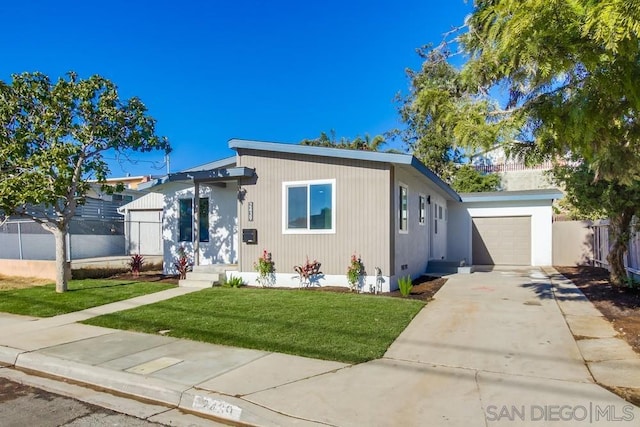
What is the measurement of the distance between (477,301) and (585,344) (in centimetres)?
319

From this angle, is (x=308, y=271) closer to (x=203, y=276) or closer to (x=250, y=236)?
(x=250, y=236)

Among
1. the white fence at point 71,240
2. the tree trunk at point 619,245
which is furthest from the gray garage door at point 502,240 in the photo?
the white fence at point 71,240

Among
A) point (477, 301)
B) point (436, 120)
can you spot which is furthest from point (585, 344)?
point (436, 120)

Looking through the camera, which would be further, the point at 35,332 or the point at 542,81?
the point at 35,332

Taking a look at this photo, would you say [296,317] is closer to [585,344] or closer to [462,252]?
[585,344]

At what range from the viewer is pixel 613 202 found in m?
10.0

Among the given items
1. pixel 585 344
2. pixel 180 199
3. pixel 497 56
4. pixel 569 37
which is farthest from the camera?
pixel 180 199

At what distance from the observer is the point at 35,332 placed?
7320mm

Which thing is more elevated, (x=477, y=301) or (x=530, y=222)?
(x=530, y=222)

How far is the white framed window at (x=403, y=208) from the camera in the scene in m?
11.3

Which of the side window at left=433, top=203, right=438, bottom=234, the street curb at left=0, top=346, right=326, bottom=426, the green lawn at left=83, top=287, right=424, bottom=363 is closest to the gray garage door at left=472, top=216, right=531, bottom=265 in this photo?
the side window at left=433, top=203, right=438, bottom=234

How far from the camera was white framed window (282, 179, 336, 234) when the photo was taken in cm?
1109

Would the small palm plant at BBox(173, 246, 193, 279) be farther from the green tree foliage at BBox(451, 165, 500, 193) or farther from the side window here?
the green tree foliage at BBox(451, 165, 500, 193)

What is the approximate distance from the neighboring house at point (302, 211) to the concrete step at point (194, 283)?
783mm
